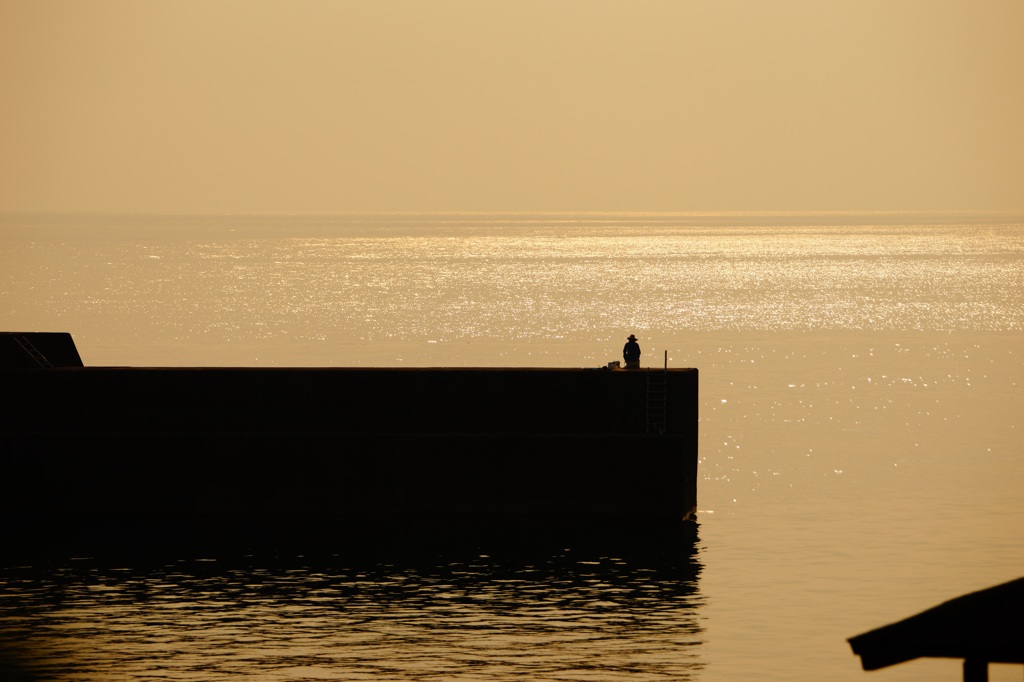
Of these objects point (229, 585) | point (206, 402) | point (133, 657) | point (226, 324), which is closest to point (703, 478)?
point (206, 402)

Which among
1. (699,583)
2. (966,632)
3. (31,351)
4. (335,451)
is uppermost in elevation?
(31,351)

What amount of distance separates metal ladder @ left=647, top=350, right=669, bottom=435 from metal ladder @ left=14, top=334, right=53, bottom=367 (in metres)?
15.2

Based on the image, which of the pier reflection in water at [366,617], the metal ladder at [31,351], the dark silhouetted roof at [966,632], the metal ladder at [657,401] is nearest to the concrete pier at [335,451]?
the metal ladder at [657,401]

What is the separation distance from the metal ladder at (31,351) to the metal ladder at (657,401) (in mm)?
15205

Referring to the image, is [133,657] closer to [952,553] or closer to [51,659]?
[51,659]

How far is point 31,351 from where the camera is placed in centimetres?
4906

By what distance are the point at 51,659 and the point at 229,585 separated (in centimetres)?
620

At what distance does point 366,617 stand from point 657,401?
38.1ft

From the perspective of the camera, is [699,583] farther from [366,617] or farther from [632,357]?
[632,357]

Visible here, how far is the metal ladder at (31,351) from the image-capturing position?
48.4 metres

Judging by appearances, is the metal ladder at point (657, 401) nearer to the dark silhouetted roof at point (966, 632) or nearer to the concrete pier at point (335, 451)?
the concrete pier at point (335, 451)

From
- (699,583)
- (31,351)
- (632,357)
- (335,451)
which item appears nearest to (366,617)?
(699,583)

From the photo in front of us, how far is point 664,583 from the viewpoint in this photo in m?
38.8

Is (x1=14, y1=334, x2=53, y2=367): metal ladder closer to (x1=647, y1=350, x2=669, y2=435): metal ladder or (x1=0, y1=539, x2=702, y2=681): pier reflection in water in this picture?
(x1=0, y1=539, x2=702, y2=681): pier reflection in water
